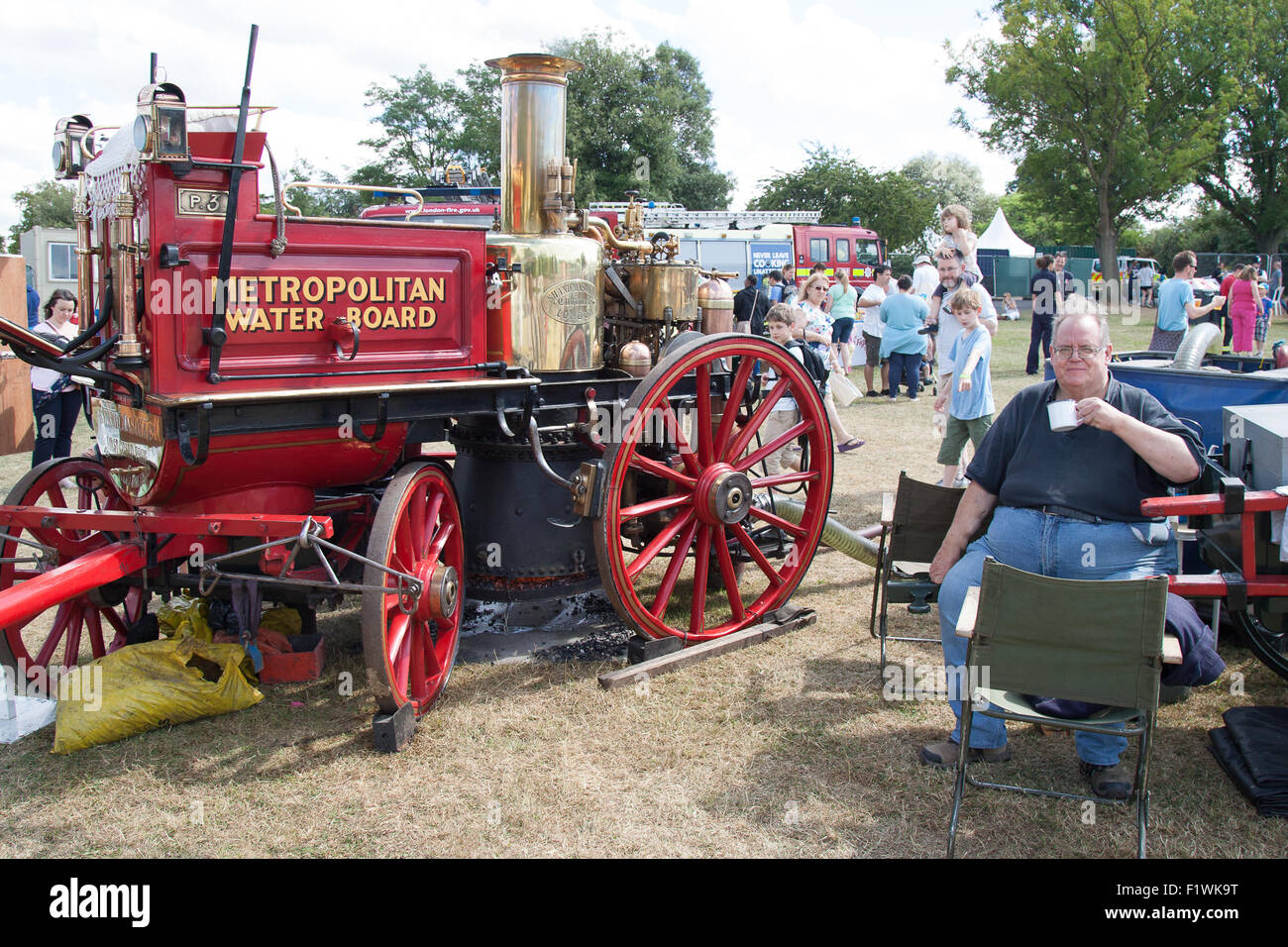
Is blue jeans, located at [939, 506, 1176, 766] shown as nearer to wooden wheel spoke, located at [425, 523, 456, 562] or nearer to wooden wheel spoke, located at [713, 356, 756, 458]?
wooden wheel spoke, located at [713, 356, 756, 458]

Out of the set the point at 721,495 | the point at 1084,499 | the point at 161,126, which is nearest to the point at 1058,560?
the point at 1084,499

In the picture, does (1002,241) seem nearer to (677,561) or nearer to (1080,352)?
(677,561)

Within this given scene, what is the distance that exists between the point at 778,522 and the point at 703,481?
59 cm

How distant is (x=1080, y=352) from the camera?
11.0ft

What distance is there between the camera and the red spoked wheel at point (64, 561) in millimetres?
3883

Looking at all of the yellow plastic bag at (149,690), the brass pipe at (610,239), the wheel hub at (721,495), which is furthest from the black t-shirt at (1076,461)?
the yellow plastic bag at (149,690)

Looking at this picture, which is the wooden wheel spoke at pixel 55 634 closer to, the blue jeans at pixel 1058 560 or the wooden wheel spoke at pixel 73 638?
the wooden wheel spoke at pixel 73 638

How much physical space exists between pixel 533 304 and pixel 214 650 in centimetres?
182

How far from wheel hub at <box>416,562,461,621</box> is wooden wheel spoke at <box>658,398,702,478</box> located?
3.68 feet

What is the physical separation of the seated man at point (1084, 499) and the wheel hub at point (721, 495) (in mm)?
1173

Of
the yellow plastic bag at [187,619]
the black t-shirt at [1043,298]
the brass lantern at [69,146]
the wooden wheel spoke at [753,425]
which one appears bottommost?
the yellow plastic bag at [187,619]

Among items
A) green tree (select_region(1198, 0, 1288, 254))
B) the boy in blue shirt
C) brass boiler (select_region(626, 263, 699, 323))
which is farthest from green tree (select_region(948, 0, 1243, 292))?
brass boiler (select_region(626, 263, 699, 323))

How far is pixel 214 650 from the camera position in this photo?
13.0ft

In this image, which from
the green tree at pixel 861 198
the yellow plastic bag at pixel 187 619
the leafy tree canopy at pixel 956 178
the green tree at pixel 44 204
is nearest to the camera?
the yellow plastic bag at pixel 187 619
